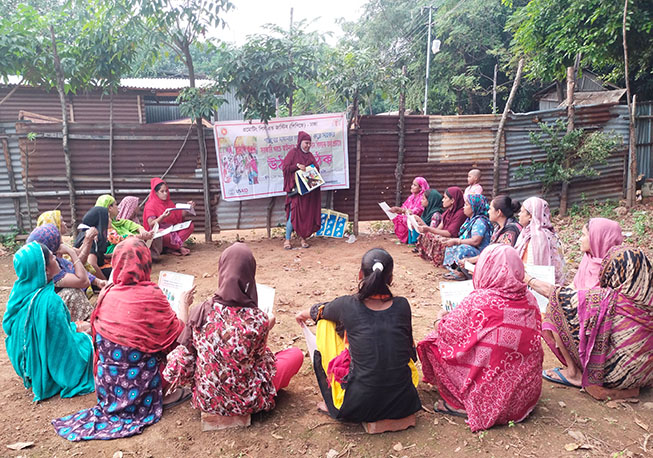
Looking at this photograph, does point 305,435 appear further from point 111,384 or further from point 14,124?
point 14,124

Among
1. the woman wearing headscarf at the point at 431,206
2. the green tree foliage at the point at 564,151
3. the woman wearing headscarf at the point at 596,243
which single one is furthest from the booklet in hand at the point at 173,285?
the green tree foliage at the point at 564,151

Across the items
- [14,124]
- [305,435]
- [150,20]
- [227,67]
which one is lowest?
[305,435]

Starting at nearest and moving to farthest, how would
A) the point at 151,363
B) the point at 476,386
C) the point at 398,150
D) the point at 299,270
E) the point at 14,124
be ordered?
the point at 476,386
the point at 151,363
the point at 299,270
the point at 14,124
the point at 398,150

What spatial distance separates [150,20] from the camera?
734 cm

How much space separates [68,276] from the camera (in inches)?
156

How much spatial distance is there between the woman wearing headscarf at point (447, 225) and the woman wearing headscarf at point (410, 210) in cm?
108

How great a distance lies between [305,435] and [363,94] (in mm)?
6360

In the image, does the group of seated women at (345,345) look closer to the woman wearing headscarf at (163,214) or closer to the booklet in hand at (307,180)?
the woman wearing headscarf at (163,214)

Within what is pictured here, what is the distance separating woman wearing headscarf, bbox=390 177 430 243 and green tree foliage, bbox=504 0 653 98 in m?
5.10

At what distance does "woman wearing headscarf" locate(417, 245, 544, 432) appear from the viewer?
283 centimetres


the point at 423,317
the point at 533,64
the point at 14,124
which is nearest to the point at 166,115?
the point at 14,124

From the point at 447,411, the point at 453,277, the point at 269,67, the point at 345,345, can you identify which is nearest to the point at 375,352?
the point at 345,345

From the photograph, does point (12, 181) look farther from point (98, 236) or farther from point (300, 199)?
point (300, 199)

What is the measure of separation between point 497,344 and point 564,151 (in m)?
7.77
